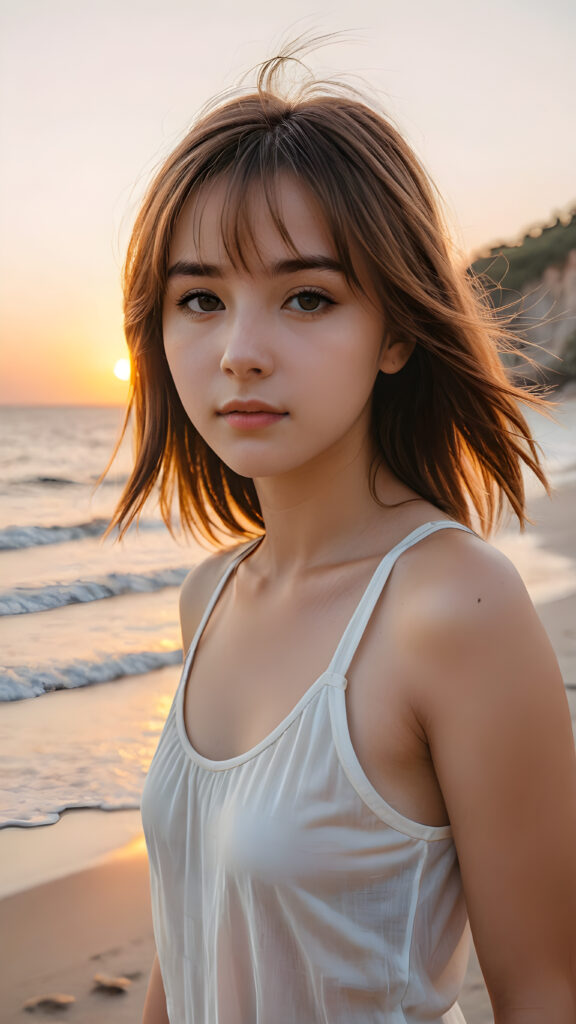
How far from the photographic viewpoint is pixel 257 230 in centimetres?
136

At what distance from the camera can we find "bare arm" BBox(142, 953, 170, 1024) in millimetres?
1758

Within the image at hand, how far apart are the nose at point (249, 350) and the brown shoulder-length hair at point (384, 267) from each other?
0.33 feet

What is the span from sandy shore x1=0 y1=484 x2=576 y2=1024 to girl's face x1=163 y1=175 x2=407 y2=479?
1.85m

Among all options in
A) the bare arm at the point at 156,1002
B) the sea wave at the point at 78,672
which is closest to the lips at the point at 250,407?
the bare arm at the point at 156,1002

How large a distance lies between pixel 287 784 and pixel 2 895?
2.32m

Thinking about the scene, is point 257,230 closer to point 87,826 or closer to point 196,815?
point 196,815

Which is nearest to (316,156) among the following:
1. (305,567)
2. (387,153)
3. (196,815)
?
(387,153)

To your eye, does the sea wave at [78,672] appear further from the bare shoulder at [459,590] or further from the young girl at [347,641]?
the bare shoulder at [459,590]

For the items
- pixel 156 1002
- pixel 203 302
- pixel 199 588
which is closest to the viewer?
pixel 203 302

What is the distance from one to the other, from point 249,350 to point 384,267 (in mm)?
246

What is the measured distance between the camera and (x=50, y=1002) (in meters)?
2.68

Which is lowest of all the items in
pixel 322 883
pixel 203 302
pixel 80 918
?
pixel 80 918

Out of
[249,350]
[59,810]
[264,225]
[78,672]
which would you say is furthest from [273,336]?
[78,672]

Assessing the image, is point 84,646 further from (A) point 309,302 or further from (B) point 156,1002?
Answer: (A) point 309,302
